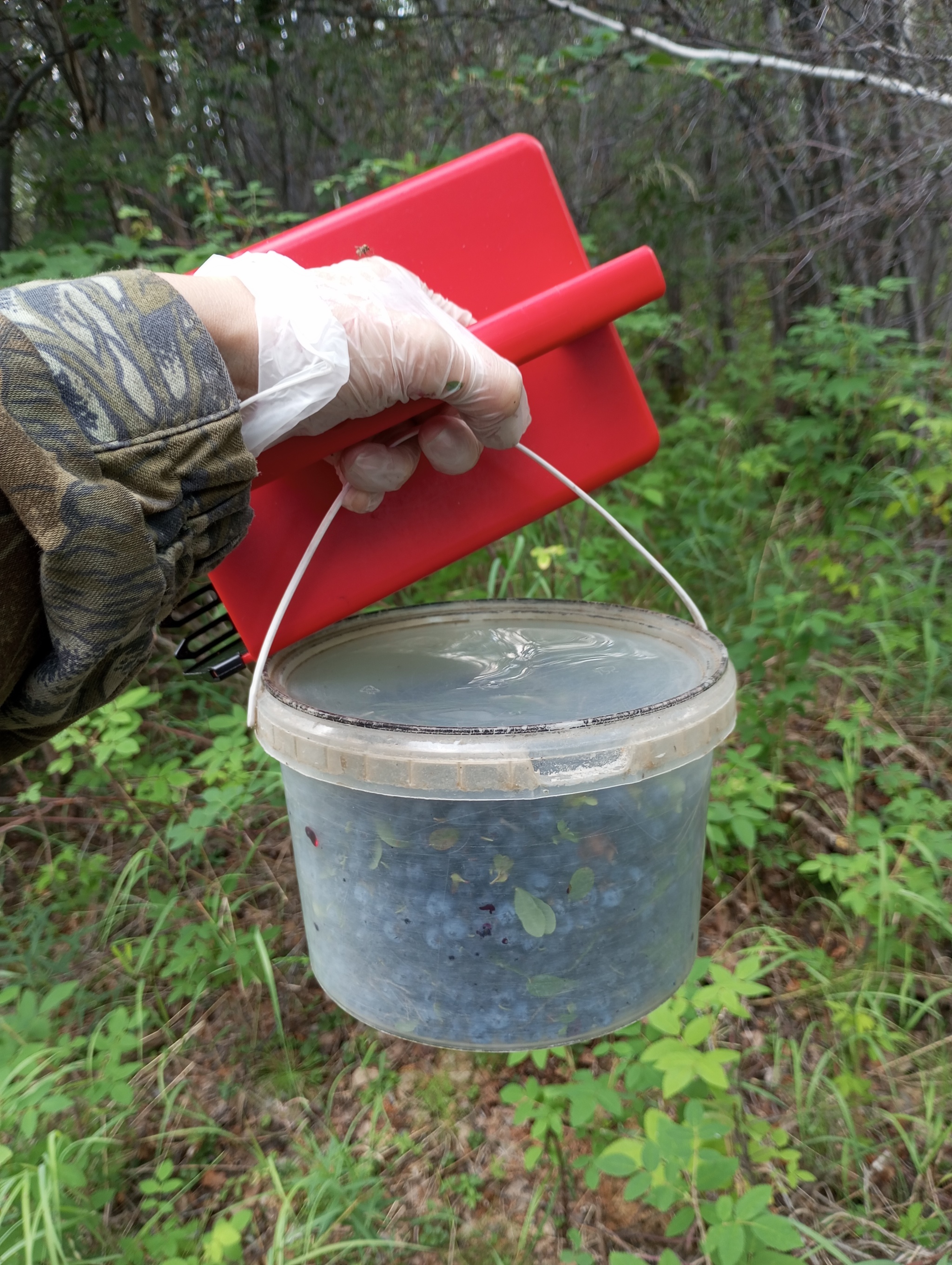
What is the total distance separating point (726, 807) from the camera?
6.11ft

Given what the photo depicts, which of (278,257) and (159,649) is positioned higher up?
(278,257)

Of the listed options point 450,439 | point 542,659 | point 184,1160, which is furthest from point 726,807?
point 184,1160

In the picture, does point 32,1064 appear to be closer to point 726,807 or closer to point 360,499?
point 360,499

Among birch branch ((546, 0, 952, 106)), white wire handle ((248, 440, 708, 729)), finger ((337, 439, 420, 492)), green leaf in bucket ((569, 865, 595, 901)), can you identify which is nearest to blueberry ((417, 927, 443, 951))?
green leaf in bucket ((569, 865, 595, 901))

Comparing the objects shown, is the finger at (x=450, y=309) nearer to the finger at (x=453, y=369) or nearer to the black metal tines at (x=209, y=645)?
the finger at (x=453, y=369)

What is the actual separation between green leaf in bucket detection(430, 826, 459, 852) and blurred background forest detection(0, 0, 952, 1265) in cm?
58

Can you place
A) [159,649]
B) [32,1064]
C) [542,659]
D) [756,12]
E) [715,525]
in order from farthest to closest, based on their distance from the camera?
[756,12], [715,525], [159,649], [32,1064], [542,659]

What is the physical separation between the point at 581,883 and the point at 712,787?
4.21ft

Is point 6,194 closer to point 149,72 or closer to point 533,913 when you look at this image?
point 149,72

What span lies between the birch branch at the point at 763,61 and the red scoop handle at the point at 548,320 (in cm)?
147

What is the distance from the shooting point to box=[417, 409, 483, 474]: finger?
1.01 meters

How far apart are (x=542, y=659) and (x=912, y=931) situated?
54.0 inches

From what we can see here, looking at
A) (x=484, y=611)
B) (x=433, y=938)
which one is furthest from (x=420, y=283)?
(x=433, y=938)

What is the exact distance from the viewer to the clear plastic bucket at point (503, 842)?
30.5 inches
